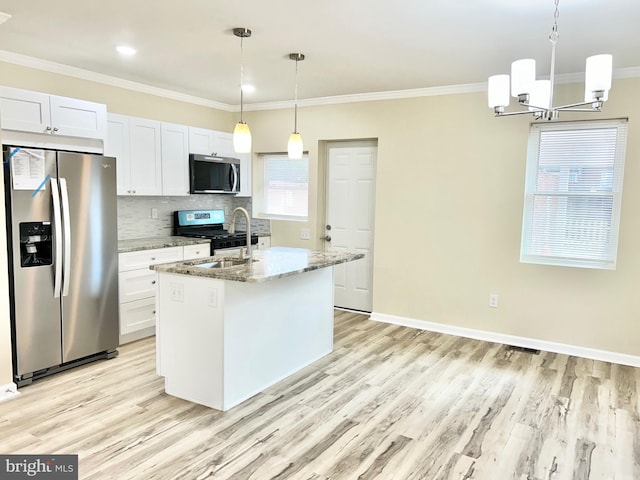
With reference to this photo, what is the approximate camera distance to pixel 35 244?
3.34 m

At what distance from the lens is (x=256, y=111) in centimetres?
592

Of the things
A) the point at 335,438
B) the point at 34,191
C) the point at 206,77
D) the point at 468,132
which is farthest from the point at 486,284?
the point at 34,191

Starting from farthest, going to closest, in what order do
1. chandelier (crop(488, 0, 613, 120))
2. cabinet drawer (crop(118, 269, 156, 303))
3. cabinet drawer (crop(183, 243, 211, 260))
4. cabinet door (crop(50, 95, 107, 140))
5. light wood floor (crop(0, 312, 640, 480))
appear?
cabinet drawer (crop(183, 243, 211, 260)) < cabinet drawer (crop(118, 269, 156, 303)) < cabinet door (crop(50, 95, 107, 140)) < light wood floor (crop(0, 312, 640, 480)) < chandelier (crop(488, 0, 613, 120))

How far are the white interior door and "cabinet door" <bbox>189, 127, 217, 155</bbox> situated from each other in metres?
1.40

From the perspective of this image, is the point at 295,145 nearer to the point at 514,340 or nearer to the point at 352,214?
the point at 352,214

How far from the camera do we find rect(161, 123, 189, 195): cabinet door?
15.7ft

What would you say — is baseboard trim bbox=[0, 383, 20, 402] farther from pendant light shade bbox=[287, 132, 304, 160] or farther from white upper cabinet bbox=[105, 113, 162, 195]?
pendant light shade bbox=[287, 132, 304, 160]

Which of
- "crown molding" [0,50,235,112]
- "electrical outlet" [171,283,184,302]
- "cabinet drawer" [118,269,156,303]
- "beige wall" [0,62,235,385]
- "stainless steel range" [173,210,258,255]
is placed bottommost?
"cabinet drawer" [118,269,156,303]

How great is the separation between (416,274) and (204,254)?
2.29m

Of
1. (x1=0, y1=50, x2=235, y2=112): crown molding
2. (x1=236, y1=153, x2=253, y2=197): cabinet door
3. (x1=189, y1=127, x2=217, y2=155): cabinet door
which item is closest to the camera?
(x1=0, y1=50, x2=235, y2=112): crown molding

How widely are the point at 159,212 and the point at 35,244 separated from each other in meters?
1.83

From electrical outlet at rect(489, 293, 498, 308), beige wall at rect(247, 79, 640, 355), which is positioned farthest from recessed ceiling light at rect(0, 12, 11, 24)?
electrical outlet at rect(489, 293, 498, 308)

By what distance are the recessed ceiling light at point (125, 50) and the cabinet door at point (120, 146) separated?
2.48ft

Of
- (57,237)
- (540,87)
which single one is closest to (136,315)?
(57,237)
